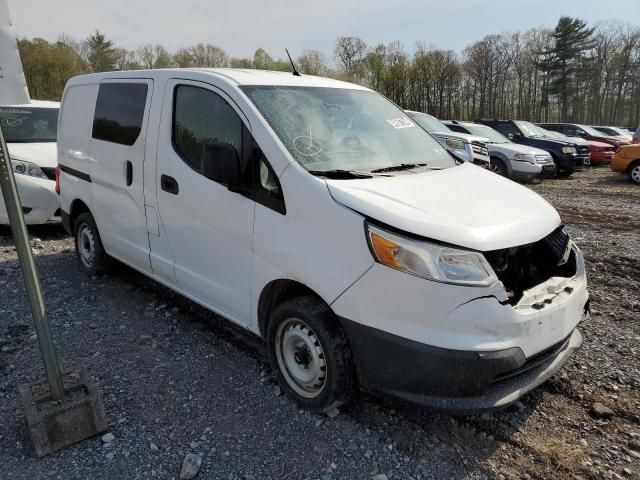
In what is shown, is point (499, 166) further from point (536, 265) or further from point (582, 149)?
point (536, 265)

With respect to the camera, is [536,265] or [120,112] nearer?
[536,265]

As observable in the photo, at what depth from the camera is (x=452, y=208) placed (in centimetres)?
267

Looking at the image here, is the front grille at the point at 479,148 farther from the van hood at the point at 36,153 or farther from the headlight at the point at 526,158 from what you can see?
the van hood at the point at 36,153

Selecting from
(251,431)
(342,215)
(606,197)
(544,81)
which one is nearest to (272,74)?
(342,215)

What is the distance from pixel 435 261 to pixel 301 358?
1.05 m

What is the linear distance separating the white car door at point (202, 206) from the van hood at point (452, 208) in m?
0.80

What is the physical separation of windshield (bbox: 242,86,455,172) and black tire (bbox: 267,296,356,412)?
842 mm

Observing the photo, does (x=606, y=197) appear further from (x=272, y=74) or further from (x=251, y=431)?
(x=251, y=431)

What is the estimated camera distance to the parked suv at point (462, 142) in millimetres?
11984

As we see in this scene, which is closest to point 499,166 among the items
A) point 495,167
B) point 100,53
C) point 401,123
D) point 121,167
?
point 495,167

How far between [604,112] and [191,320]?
179 feet

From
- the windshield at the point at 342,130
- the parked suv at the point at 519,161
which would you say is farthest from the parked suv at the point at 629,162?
the windshield at the point at 342,130

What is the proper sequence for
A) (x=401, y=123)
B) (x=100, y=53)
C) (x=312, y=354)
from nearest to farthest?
1. (x=312, y=354)
2. (x=401, y=123)
3. (x=100, y=53)

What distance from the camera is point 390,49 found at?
178 ft
